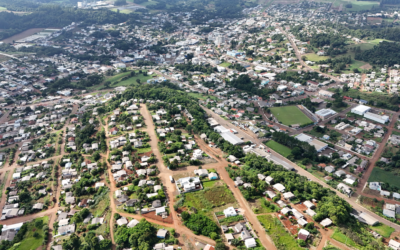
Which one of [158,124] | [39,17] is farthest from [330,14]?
[39,17]

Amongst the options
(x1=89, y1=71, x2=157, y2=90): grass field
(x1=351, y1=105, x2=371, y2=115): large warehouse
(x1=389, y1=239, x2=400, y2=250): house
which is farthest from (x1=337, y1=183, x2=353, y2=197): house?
Answer: (x1=89, y1=71, x2=157, y2=90): grass field

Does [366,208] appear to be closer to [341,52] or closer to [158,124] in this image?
[158,124]

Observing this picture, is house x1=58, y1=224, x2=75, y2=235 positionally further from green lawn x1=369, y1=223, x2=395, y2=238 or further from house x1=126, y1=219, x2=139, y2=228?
green lawn x1=369, y1=223, x2=395, y2=238

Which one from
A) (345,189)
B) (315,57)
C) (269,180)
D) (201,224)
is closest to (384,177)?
(345,189)

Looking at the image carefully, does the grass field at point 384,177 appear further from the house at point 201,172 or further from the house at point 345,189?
the house at point 201,172

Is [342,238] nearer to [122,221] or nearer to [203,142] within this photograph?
[122,221]

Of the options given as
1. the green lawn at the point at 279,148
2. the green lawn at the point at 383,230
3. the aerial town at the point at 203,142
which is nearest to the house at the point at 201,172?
the aerial town at the point at 203,142
